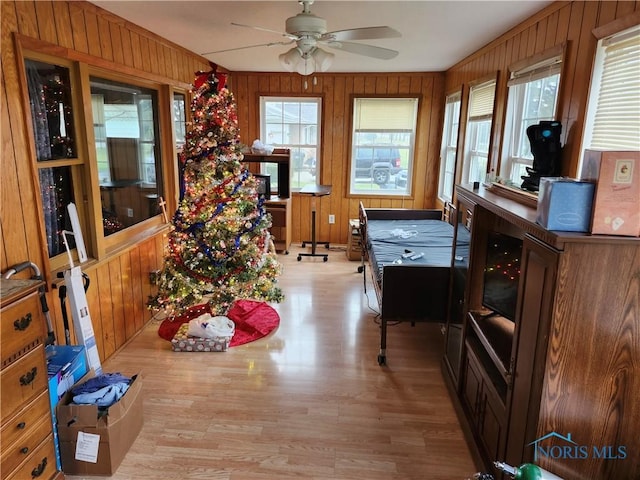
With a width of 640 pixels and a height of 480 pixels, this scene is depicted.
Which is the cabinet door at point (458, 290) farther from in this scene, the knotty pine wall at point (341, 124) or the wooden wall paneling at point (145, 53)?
the knotty pine wall at point (341, 124)

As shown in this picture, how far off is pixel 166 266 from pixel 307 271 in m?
2.01

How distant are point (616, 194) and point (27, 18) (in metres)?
2.88

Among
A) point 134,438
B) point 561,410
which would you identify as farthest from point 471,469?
point 134,438

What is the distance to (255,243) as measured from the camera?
3646mm

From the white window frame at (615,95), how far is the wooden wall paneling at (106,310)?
10.5ft

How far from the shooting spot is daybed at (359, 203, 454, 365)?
9.73 feet

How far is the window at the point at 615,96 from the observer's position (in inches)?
77.7

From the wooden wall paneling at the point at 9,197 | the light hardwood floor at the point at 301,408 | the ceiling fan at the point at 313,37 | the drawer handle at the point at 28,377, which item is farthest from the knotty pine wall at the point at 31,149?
the ceiling fan at the point at 313,37

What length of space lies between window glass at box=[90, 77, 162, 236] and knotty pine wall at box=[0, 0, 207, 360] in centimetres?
18

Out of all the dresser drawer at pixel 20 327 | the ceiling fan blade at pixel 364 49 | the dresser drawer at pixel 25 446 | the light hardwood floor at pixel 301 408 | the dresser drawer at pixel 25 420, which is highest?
the ceiling fan blade at pixel 364 49

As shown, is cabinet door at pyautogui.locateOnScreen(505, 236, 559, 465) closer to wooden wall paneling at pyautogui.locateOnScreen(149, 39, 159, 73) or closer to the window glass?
the window glass

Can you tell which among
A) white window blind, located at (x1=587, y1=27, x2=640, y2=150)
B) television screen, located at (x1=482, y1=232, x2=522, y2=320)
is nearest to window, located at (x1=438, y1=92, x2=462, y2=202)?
white window blind, located at (x1=587, y1=27, x2=640, y2=150)

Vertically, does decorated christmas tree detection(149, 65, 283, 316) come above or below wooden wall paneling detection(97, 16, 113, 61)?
below

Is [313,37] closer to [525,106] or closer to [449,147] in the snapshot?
[525,106]
